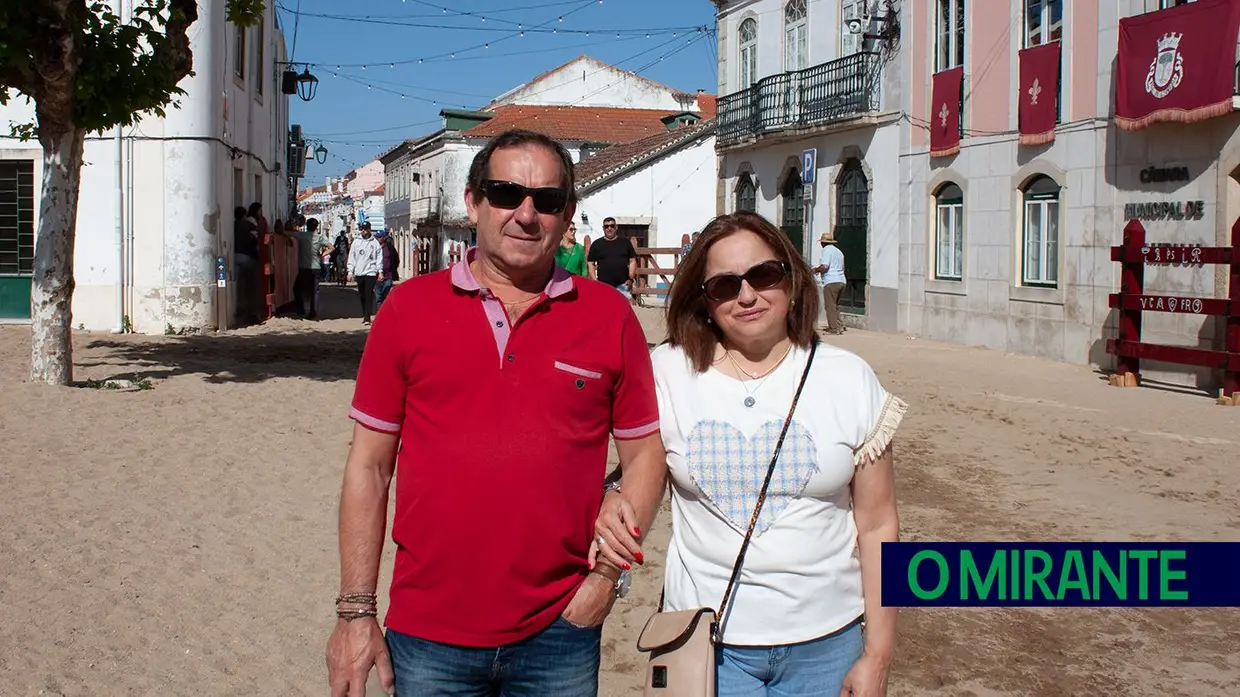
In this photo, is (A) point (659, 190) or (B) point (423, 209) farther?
(B) point (423, 209)

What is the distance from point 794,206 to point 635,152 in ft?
50.7

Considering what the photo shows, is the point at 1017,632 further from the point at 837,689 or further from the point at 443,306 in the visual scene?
the point at 443,306

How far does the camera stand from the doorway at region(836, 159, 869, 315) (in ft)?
74.8

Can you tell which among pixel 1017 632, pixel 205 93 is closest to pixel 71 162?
pixel 205 93

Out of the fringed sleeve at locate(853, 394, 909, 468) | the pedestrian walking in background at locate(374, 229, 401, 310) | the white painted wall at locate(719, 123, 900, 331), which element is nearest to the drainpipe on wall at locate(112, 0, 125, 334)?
the pedestrian walking in background at locate(374, 229, 401, 310)

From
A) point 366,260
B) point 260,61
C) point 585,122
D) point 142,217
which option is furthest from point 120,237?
point 585,122

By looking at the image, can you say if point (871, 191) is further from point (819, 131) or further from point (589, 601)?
point (589, 601)

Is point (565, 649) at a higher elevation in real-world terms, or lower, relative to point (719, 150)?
lower

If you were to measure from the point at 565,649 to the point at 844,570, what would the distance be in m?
0.64

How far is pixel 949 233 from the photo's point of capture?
19.8 metres

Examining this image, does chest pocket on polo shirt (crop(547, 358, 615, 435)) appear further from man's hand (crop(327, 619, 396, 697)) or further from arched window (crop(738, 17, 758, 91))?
arched window (crop(738, 17, 758, 91))

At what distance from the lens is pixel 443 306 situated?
2.64 meters

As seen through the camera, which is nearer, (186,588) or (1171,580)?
(1171,580)

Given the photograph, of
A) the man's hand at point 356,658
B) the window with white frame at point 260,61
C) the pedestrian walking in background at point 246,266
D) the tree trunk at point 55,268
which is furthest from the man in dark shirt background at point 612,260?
the window with white frame at point 260,61
